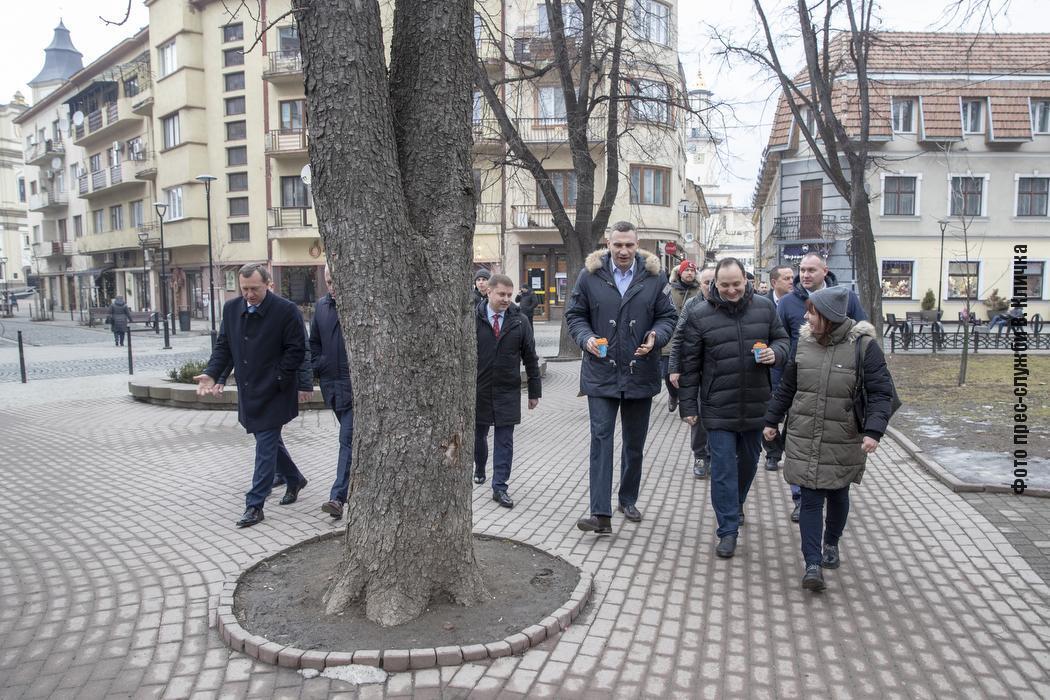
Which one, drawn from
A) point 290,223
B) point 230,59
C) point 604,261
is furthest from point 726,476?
point 230,59

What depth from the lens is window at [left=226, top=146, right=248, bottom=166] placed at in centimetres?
3974

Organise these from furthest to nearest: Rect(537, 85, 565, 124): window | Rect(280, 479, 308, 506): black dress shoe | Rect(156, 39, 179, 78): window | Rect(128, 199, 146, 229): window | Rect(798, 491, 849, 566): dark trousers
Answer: Rect(128, 199, 146, 229): window → Rect(156, 39, 179, 78): window → Rect(537, 85, 565, 124): window → Rect(280, 479, 308, 506): black dress shoe → Rect(798, 491, 849, 566): dark trousers

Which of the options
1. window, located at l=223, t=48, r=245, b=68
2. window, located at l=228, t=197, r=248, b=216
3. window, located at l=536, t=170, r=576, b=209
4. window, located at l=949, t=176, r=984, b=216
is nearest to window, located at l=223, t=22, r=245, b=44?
window, located at l=223, t=48, r=245, b=68

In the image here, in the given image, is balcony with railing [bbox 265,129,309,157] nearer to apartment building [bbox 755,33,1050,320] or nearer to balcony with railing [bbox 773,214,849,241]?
apartment building [bbox 755,33,1050,320]

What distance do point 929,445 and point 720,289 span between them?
4649 millimetres

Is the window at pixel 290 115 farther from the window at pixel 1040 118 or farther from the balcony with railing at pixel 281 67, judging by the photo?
the window at pixel 1040 118

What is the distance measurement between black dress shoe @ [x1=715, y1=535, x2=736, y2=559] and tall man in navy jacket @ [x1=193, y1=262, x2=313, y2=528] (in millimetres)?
3177

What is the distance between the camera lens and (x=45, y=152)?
58.0 metres

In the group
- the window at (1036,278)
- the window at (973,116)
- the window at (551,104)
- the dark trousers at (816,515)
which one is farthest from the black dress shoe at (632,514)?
the window at (1036,278)

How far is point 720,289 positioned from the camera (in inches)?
200

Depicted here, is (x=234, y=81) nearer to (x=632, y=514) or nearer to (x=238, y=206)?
(x=238, y=206)

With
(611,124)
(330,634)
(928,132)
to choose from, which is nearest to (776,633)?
(330,634)

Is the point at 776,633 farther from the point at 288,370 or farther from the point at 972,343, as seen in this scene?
the point at 972,343

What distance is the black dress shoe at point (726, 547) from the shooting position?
493cm
